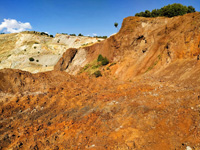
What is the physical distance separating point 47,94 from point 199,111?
10998mm

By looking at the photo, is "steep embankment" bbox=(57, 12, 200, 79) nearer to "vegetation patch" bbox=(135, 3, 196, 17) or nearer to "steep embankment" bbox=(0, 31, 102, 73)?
"vegetation patch" bbox=(135, 3, 196, 17)

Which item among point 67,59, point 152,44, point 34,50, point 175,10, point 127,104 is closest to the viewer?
point 127,104

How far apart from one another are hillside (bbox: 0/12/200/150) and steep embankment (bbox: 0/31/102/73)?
2742 centimetres

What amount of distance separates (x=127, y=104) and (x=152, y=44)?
418 inches

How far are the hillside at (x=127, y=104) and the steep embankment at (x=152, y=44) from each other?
82 mm

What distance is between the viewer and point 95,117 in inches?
303

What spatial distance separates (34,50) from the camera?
49.8 meters

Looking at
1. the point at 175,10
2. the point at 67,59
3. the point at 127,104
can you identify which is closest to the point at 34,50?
the point at 67,59

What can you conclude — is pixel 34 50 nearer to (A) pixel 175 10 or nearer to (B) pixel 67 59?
(B) pixel 67 59

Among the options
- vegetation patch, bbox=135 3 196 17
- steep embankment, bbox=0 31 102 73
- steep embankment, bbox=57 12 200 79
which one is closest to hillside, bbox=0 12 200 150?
steep embankment, bbox=57 12 200 79

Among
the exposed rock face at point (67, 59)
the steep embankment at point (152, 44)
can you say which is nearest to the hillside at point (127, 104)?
the steep embankment at point (152, 44)

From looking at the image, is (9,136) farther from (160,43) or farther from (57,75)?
(160,43)

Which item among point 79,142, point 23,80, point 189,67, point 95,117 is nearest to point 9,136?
point 79,142

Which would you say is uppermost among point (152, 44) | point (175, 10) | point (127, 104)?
point (175, 10)
